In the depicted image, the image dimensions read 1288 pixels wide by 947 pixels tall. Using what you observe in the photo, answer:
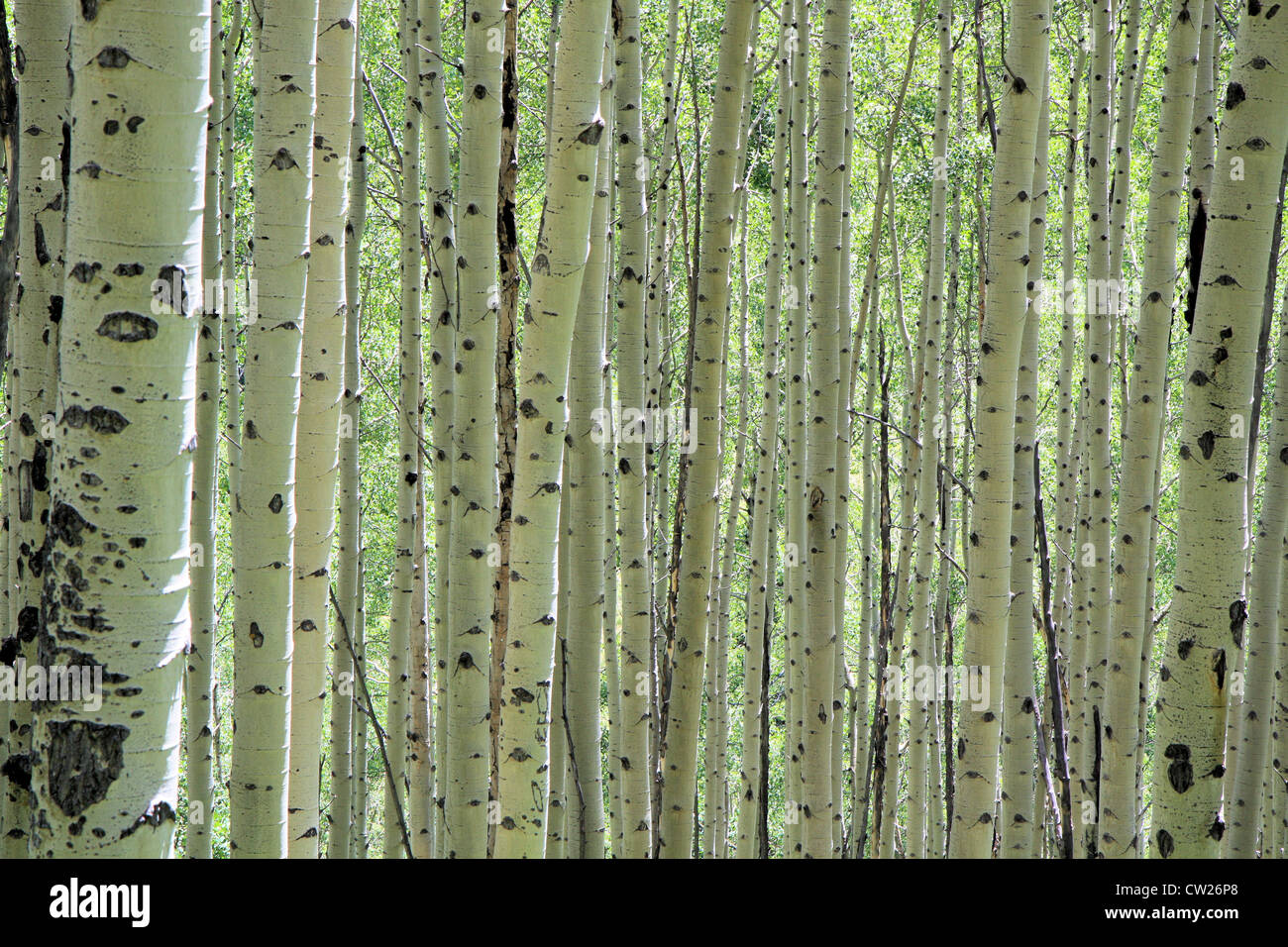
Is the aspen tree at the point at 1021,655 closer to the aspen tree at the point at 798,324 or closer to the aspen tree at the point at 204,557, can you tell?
the aspen tree at the point at 798,324

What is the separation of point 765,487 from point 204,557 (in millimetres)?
2641

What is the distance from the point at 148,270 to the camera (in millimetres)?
1263

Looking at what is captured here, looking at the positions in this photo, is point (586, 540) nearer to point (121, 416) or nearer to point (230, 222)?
point (121, 416)

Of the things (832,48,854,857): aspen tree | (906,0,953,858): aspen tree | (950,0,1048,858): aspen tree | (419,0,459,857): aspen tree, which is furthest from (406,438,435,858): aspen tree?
(906,0,953,858): aspen tree

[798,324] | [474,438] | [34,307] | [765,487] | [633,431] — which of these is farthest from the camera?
[765,487]

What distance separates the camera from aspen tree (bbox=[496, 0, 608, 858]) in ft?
6.74

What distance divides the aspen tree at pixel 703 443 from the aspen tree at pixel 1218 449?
5.17 feet

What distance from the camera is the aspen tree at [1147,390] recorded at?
3377 millimetres

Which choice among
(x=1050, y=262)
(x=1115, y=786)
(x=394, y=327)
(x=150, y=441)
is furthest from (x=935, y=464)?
(x=394, y=327)

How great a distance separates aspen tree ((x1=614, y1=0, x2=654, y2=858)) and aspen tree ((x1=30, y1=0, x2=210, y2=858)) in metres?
1.81

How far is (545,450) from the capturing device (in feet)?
7.14

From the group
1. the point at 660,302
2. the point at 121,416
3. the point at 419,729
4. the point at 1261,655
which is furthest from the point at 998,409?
the point at 660,302

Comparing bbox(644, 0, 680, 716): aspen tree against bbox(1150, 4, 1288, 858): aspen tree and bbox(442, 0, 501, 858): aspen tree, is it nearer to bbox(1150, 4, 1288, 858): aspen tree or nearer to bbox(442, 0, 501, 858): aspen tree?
bbox(442, 0, 501, 858): aspen tree
